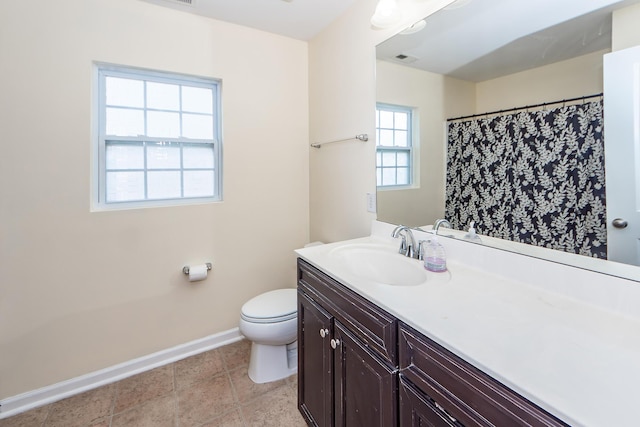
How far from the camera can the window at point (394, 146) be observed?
161cm

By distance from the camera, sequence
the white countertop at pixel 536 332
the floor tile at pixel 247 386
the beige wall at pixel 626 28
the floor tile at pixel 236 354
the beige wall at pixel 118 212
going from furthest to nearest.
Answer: the floor tile at pixel 236 354 < the floor tile at pixel 247 386 < the beige wall at pixel 118 212 < the beige wall at pixel 626 28 < the white countertop at pixel 536 332

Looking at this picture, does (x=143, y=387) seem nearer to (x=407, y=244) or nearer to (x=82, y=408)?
(x=82, y=408)

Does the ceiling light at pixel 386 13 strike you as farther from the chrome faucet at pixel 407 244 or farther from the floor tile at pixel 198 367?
the floor tile at pixel 198 367

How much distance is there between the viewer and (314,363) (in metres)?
1.34

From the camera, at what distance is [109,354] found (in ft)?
6.06

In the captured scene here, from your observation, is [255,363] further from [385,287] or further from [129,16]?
[129,16]

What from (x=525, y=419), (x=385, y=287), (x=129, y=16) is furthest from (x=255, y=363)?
(x=129, y=16)

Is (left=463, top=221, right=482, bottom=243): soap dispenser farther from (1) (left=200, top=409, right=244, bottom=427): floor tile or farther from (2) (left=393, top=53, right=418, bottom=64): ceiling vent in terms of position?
(1) (left=200, top=409, right=244, bottom=427): floor tile

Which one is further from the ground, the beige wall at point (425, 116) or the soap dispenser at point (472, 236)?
the beige wall at point (425, 116)

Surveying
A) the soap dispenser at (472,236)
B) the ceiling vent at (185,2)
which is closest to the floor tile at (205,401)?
the soap dispenser at (472,236)

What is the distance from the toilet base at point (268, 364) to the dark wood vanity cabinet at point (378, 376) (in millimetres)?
393

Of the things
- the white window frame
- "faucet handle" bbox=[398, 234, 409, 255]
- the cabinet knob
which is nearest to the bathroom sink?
"faucet handle" bbox=[398, 234, 409, 255]

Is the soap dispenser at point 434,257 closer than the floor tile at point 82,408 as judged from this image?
Yes

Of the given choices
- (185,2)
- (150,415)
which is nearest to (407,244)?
(150,415)
